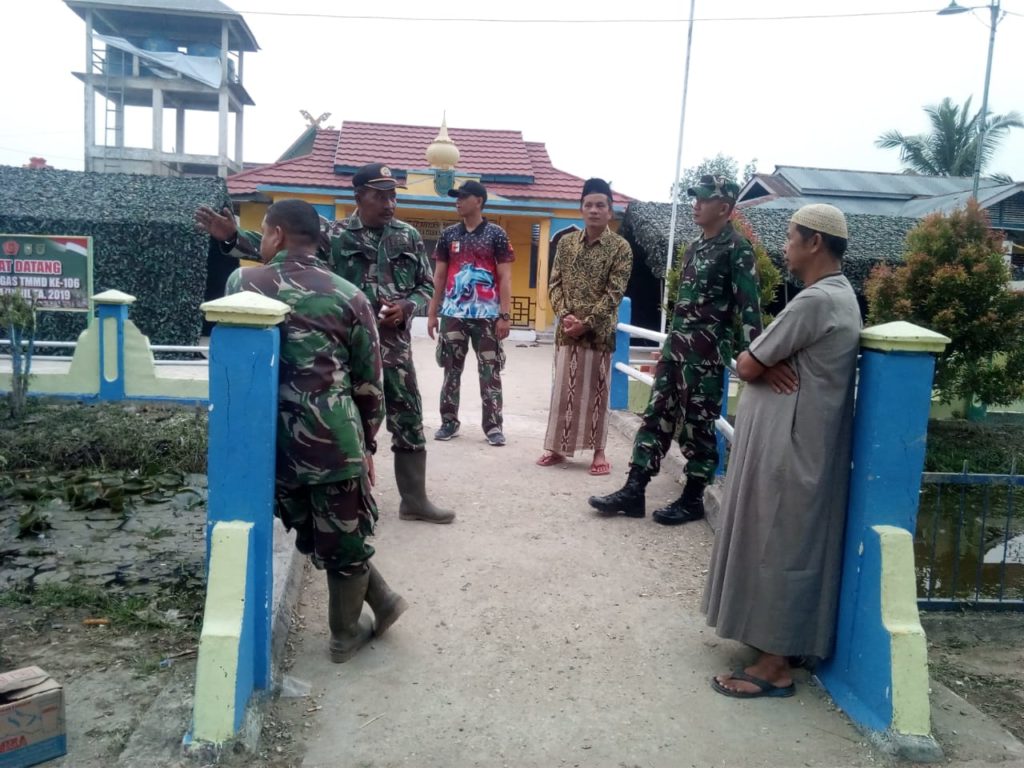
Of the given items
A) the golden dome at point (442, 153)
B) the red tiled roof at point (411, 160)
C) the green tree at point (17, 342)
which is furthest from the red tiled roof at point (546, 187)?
the green tree at point (17, 342)

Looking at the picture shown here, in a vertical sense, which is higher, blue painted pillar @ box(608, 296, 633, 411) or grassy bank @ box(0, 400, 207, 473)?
blue painted pillar @ box(608, 296, 633, 411)

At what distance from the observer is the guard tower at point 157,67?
27.9 metres

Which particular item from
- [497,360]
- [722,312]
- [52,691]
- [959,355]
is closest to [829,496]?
[722,312]

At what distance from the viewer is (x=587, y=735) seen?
273cm

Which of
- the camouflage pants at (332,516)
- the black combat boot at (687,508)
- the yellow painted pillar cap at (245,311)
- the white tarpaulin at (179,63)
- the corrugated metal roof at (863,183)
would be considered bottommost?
the black combat boot at (687,508)

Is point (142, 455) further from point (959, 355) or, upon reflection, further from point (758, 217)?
point (758, 217)

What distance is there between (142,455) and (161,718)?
168 inches

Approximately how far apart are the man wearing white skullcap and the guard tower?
91.7ft

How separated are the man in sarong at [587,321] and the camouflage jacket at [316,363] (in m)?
2.62

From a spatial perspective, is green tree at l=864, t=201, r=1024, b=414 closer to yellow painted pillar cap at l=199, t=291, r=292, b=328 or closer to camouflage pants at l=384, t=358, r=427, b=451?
camouflage pants at l=384, t=358, r=427, b=451

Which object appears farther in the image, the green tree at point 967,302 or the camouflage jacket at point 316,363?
the green tree at point 967,302

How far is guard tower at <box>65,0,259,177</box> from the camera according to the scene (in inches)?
1097

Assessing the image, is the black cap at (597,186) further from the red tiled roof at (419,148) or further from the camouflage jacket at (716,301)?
the red tiled roof at (419,148)

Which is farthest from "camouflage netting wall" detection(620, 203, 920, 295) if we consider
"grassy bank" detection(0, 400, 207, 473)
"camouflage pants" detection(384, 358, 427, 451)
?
"camouflage pants" detection(384, 358, 427, 451)
